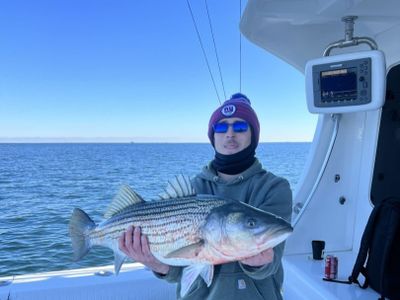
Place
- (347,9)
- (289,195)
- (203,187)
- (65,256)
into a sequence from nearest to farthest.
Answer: (289,195)
(203,187)
(347,9)
(65,256)

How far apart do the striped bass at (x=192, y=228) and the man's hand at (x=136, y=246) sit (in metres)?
0.03

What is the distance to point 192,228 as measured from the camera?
2006 millimetres

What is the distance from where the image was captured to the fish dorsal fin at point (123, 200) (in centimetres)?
237

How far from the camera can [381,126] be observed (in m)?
4.11

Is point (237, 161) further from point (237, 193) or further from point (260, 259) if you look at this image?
point (260, 259)

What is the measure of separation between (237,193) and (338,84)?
1797mm

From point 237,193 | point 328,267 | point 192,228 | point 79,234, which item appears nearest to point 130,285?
point 79,234

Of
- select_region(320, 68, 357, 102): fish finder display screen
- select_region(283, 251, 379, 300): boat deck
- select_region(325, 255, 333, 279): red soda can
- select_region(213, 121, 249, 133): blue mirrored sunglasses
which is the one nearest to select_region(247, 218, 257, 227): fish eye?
select_region(213, 121, 249, 133): blue mirrored sunglasses

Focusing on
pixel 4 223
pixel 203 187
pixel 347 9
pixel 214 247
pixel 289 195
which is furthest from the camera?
pixel 4 223

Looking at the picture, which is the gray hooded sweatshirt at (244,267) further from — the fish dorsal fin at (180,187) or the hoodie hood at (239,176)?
the fish dorsal fin at (180,187)

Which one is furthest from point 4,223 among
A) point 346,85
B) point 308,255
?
point 346,85

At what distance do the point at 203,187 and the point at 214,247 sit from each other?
590 mm

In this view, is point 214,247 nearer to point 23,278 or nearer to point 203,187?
point 203,187

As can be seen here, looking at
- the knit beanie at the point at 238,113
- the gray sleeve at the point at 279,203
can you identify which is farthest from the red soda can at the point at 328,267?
the knit beanie at the point at 238,113
